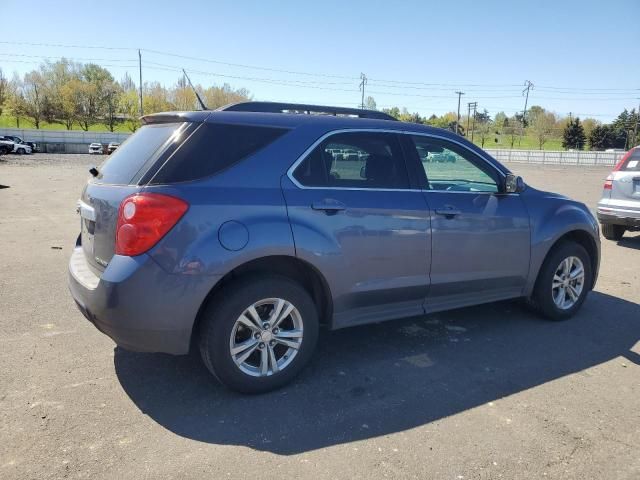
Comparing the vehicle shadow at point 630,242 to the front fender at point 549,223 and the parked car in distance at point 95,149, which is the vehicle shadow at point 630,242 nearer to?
the front fender at point 549,223

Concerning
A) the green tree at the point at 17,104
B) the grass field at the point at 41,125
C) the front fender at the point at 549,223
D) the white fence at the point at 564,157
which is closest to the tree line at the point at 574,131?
the white fence at the point at 564,157

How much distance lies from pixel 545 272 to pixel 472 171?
125cm

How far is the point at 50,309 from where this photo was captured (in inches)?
194

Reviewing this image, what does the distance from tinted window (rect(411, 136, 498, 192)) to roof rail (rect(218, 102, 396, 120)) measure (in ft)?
1.46

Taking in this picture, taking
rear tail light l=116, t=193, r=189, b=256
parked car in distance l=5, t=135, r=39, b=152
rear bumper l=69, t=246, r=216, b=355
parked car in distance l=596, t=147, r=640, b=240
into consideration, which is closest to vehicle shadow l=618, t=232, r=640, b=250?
parked car in distance l=596, t=147, r=640, b=240

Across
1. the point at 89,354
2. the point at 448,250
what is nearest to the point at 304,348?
the point at 448,250

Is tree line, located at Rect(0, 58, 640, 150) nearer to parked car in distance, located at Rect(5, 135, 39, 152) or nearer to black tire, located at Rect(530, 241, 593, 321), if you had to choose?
parked car in distance, located at Rect(5, 135, 39, 152)

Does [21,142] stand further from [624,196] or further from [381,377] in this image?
[381,377]

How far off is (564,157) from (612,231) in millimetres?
54486

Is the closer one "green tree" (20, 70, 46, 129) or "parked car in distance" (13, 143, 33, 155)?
"parked car in distance" (13, 143, 33, 155)

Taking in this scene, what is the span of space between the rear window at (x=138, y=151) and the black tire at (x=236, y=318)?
0.99 m

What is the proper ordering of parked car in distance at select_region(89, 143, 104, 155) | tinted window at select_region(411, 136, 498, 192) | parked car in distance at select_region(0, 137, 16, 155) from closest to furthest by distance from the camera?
1. tinted window at select_region(411, 136, 498, 192)
2. parked car in distance at select_region(0, 137, 16, 155)
3. parked car in distance at select_region(89, 143, 104, 155)

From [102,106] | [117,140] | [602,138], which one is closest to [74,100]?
[102,106]

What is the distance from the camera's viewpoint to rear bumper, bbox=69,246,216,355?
300 cm
